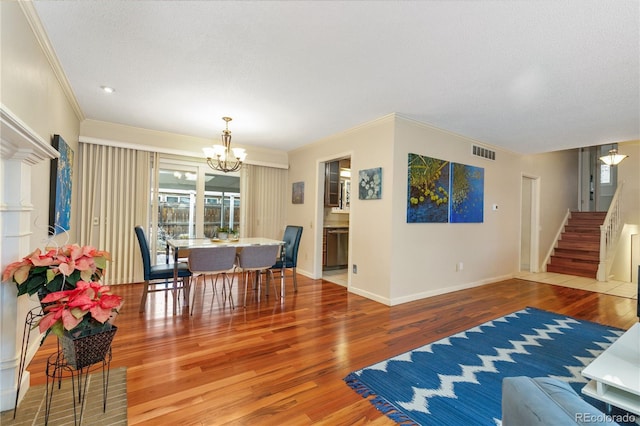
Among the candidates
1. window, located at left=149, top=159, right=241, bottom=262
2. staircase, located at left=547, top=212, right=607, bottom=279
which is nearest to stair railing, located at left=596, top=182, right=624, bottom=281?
staircase, located at left=547, top=212, right=607, bottom=279

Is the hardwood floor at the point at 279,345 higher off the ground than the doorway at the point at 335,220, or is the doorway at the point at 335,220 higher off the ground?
the doorway at the point at 335,220

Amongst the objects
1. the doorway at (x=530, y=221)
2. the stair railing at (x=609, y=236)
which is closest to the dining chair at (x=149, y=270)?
the doorway at (x=530, y=221)

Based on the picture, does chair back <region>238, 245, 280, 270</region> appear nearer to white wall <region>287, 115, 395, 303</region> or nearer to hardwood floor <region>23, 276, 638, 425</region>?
hardwood floor <region>23, 276, 638, 425</region>

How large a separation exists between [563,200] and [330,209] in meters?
6.08

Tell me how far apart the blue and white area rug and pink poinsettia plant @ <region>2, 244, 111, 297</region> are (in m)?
1.79

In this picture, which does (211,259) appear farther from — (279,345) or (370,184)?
(370,184)

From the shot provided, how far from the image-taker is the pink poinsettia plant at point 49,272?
5.00 ft

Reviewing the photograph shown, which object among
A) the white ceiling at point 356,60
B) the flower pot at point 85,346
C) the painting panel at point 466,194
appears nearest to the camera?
the flower pot at point 85,346

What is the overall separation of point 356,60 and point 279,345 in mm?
2526

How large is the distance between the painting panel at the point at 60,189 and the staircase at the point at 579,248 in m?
8.43

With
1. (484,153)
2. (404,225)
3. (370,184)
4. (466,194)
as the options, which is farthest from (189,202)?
(484,153)

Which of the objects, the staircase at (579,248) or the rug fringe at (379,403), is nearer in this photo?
the rug fringe at (379,403)

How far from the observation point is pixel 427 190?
412 cm

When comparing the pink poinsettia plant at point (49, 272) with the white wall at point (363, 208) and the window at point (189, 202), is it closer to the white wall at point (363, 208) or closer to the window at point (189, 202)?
the white wall at point (363, 208)
